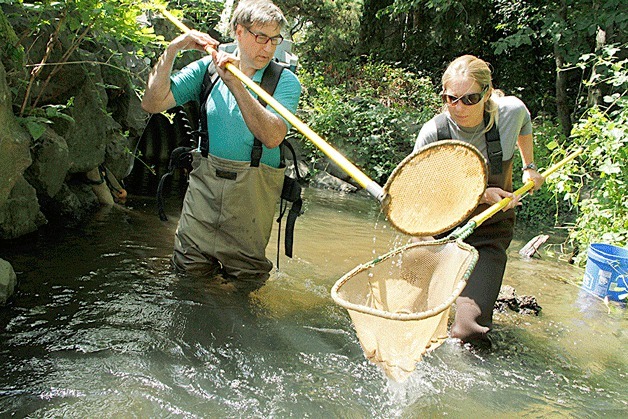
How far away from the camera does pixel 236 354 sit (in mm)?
3182

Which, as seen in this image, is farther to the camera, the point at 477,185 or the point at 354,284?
the point at 477,185

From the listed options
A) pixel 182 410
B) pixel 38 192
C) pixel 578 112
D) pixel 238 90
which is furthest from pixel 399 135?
pixel 182 410

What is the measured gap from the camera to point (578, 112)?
1155 centimetres

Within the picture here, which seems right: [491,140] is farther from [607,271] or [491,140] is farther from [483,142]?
[607,271]

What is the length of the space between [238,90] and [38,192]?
9.84 feet

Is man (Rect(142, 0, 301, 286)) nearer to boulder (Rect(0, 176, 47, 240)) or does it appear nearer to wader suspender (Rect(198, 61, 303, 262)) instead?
wader suspender (Rect(198, 61, 303, 262))

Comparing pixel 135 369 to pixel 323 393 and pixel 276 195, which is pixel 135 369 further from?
pixel 276 195

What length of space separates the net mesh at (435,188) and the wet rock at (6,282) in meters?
2.41

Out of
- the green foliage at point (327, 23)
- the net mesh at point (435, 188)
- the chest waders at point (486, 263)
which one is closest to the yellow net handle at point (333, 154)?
the net mesh at point (435, 188)

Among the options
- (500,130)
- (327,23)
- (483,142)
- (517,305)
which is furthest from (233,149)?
(327,23)

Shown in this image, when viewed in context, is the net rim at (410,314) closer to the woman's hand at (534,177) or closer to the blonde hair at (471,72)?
the blonde hair at (471,72)

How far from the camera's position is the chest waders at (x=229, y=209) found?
3590 mm

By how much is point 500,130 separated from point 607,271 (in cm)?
237

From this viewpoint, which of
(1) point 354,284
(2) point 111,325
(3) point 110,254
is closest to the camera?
(1) point 354,284
